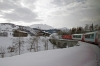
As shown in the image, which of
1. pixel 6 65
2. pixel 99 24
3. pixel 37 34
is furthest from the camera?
pixel 37 34

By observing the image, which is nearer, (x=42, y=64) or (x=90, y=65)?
(x=90, y=65)

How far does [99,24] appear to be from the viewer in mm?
2262

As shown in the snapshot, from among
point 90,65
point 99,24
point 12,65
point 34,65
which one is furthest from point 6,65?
point 99,24

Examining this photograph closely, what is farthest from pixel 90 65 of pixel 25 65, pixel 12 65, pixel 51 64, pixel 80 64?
pixel 12 65

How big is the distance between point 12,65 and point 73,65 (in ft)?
7.85

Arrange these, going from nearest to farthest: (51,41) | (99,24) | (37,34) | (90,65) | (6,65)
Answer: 1. (99,24)
2. (90,65)
3. (6,65)
4. (37,34)
5. (51,41)

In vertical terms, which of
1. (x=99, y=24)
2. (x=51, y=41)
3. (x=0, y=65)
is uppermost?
(x=99, y=24)

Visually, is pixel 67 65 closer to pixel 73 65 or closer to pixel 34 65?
pixel 73 65

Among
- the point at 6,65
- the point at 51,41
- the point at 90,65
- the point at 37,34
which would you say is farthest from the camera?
the point at 51,41

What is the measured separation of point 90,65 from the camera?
3.25 metres

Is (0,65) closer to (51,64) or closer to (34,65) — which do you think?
(34,65)

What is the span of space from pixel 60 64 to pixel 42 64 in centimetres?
72

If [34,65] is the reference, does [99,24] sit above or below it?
above

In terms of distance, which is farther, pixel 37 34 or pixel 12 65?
pixel 37 34
